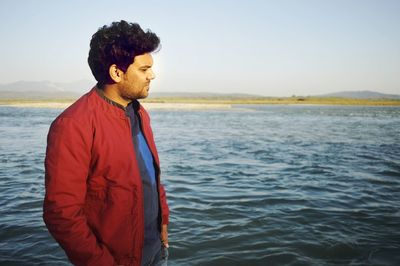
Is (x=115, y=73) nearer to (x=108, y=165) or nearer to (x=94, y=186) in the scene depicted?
(x=108, y=165)

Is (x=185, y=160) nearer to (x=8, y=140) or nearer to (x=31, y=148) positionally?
(x=31, y=148)

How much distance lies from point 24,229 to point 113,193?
16.5ft

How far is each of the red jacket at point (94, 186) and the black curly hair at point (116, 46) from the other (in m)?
0.23

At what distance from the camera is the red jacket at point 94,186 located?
2084 millimetres

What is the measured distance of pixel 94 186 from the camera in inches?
92.2

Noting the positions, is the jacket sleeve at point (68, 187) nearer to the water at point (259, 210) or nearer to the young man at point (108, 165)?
the young man at point (108, 165)

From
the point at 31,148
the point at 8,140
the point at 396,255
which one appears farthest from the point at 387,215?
the point at 8,140

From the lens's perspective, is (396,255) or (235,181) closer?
(396,255)

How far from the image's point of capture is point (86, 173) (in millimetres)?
2201

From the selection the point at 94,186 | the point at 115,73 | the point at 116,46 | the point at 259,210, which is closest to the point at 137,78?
the point at 115,73

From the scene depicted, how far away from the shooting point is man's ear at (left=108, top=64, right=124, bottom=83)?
8.12 feet

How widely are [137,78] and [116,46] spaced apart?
0.30 m

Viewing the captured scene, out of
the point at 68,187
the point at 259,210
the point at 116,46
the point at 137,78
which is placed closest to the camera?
the point at 68,187

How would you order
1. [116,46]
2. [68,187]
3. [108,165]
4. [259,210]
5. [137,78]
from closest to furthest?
1. [68,187]
2. [108,165]
3. [116,46]
4. [137,78]
5. [259,210]
